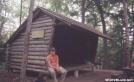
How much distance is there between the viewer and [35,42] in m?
10.3

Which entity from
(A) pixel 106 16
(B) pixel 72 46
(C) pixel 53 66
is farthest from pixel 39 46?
(A) pixel 106 16

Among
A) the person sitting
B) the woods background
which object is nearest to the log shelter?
the person sitting

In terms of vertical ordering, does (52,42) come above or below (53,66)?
above

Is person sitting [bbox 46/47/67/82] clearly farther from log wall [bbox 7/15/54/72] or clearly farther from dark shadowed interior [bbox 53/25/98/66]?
dark shadowed interior [bbox 53/25/98/66]

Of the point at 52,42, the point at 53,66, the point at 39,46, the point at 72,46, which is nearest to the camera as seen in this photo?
Answer: the point at 53,66

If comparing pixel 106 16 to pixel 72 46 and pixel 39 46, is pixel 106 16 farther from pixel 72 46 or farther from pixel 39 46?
pixel 39 46

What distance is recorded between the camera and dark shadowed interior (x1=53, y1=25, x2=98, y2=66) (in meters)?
13.4

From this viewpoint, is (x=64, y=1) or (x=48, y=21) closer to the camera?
(x=48, y=21)

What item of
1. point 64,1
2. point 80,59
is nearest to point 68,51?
point 80,59

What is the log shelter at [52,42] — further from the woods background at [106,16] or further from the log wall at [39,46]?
the woods background at [106,16]

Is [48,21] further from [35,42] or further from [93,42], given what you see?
[93,42]

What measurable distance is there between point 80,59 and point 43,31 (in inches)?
230

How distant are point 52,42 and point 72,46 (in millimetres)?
5073

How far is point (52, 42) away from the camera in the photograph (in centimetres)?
927
